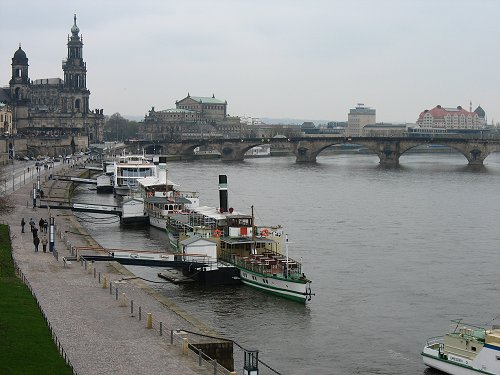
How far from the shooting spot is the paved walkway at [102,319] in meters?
20.2

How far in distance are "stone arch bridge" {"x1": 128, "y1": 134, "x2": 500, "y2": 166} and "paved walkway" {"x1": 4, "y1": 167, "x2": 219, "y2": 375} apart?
9413 cm

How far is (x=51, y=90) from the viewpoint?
171m

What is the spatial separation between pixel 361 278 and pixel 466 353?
40.4 feet

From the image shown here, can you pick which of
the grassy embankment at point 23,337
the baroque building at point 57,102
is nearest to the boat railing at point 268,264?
the grassy embankment at point 23,337

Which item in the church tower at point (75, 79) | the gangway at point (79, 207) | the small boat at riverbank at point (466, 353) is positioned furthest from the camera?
the church tower at point (75, 79)

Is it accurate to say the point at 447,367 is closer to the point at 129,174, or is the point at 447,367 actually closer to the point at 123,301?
the point at 123,301

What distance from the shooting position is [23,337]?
20.9 metres

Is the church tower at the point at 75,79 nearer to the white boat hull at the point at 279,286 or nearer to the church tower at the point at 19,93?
the church tower at the point at 19,93

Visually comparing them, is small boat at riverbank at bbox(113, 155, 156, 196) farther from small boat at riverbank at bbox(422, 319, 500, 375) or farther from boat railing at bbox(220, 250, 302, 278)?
small boat at riverbank at bbox(422, 319, 500, 375)

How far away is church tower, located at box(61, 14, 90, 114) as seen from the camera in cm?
15212

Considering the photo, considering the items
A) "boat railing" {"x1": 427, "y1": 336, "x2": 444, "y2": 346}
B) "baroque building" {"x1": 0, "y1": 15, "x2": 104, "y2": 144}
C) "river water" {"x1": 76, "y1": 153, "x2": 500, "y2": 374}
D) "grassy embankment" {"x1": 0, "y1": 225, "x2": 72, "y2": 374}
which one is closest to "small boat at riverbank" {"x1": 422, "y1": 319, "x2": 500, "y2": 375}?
"boat railing" {"x1": 427, "y1": 336, "x2": 444, "y2": 346}

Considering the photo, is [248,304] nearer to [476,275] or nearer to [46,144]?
[476,275]

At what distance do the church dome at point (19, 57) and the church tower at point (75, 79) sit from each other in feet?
39.3

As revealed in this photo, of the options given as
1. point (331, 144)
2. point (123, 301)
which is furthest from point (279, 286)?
point (331, 144)
